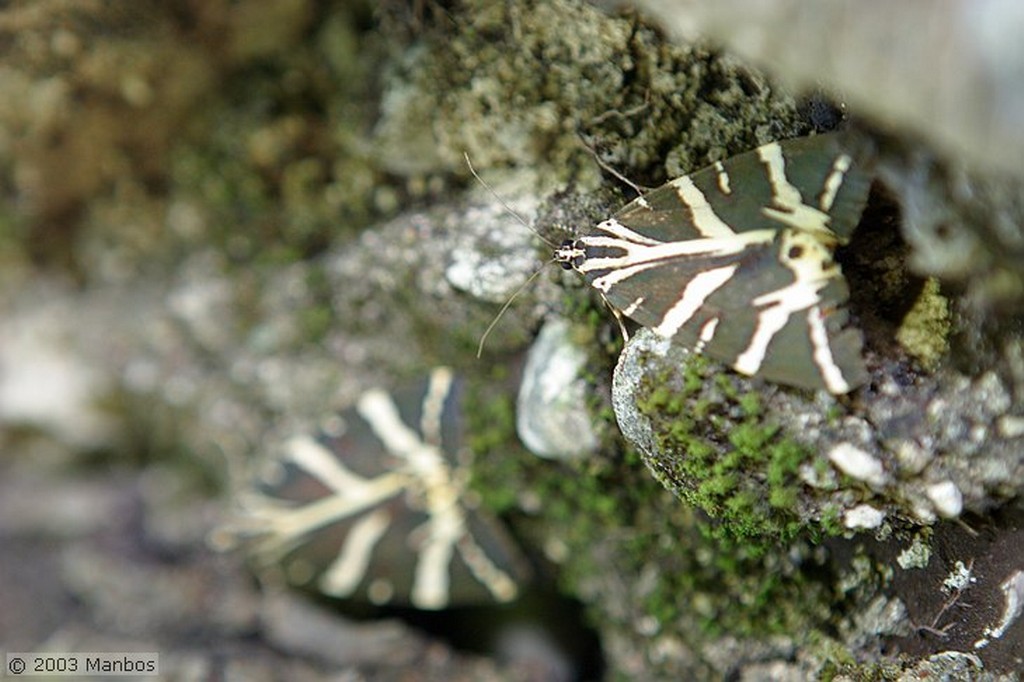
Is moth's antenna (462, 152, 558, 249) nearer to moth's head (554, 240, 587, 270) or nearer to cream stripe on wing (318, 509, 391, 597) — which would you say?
moth's head (554, 240, 587, 270)

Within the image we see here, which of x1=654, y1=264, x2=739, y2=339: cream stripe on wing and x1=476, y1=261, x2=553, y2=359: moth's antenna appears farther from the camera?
x1=476, y1=261, x2=553, y2=359: moth's antenna

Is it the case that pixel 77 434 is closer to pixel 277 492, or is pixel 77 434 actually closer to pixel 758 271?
pixel 277 492

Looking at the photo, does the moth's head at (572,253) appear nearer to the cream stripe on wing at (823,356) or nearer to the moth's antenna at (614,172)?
the moth's antenna at (614,172)

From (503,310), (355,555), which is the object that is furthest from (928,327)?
(355,555)

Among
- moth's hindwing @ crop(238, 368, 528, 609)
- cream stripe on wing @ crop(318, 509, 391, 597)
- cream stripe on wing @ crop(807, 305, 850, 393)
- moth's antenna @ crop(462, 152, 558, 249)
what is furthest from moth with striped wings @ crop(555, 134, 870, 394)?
cream stripe on wing @ crop(318, 509, 391, 597)

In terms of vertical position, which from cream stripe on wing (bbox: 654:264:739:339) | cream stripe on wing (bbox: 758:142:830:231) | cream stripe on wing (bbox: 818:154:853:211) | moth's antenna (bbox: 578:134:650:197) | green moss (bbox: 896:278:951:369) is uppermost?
cream stripe on wing (bbox: 818:154:853:211)

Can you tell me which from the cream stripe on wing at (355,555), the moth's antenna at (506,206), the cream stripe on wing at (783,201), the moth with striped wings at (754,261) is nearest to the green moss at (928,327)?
the moth with striped wings at (754,261)
